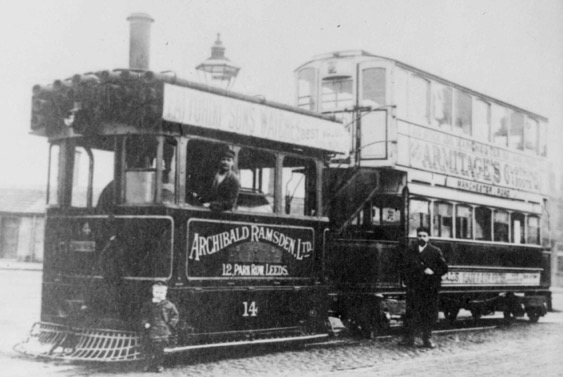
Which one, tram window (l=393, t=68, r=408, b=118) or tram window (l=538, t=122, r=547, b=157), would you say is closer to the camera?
tram window (l=393, t=68, r=408, b=118)

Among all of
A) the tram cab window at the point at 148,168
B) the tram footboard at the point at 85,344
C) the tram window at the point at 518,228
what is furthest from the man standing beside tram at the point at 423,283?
the tram window at the point at 518,228

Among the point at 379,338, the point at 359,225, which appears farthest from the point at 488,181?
the point at 379,338

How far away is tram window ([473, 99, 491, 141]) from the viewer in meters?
15.5

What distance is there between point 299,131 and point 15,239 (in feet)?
117

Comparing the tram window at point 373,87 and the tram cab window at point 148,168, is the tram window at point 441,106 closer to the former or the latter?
the tram window at point 373,87

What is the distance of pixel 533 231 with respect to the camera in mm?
17406

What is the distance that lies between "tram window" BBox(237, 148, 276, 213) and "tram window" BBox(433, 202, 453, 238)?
4418 millimetres

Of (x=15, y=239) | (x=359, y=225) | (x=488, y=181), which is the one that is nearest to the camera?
(x=359, y=225)

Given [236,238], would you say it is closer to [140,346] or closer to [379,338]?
[140,346]

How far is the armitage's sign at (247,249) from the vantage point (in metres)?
9.20

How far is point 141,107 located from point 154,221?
49.3 inches

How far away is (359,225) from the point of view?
13.9m

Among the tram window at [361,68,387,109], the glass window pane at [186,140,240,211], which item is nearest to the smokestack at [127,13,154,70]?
the tram window at [361,68,387,109]

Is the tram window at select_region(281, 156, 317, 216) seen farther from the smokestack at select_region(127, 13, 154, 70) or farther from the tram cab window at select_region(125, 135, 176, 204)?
the smokestack at select_region(127, 13, 154, 70)
